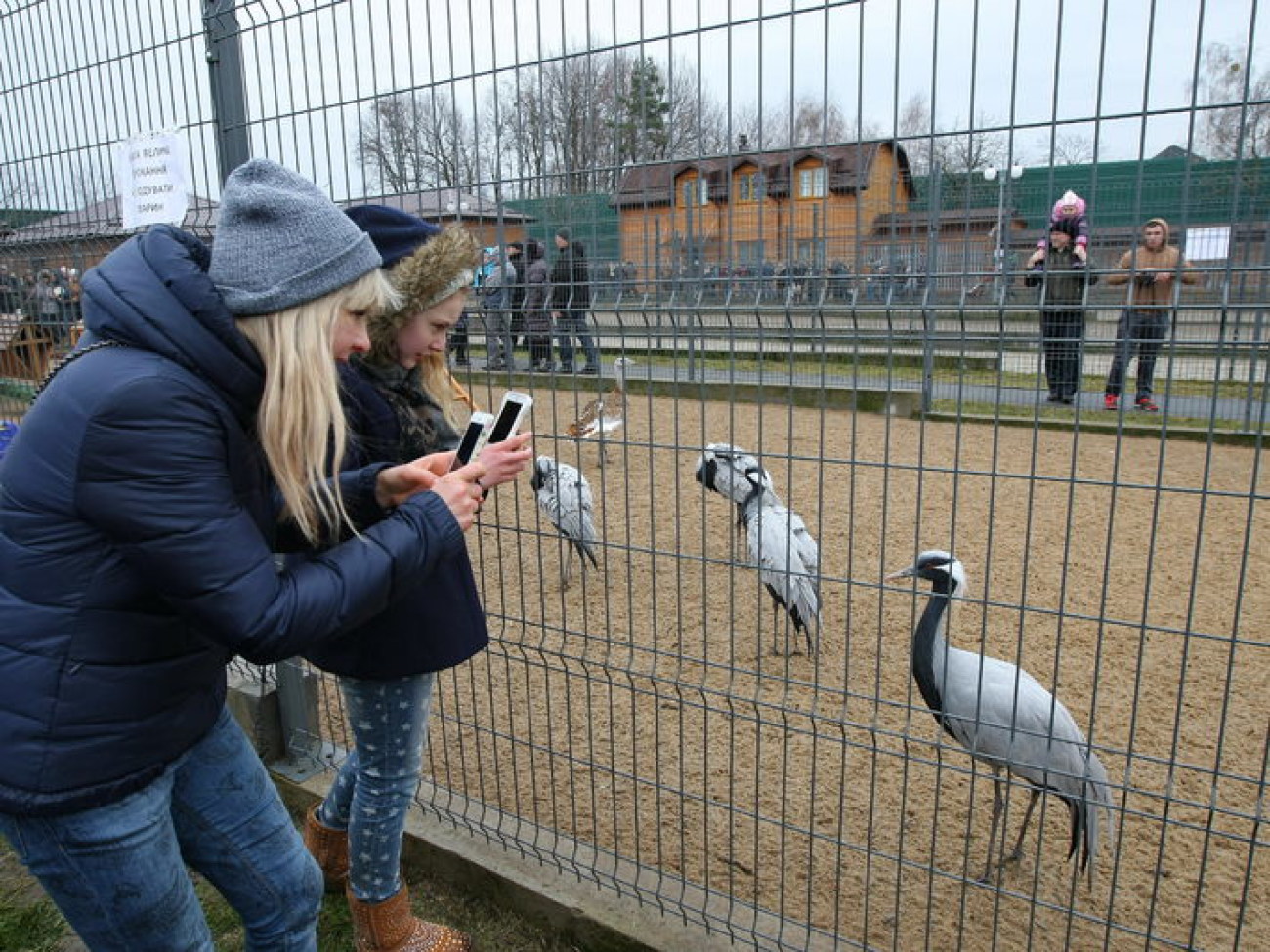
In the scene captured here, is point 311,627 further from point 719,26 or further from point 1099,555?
point 1099,555

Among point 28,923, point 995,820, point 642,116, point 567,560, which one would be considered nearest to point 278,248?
point 642,116

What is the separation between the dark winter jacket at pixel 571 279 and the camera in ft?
8.43

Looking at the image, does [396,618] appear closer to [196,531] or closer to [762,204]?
[196,531]

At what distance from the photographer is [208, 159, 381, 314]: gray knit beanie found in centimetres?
153

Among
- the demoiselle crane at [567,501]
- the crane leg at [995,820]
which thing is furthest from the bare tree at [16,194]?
the crane leg at [995,820]

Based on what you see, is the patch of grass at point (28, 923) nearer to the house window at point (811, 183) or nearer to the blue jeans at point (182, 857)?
the blue jeans at point (182, 857)

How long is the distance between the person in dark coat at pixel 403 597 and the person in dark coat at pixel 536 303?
1.12 ft

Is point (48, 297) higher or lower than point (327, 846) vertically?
higher

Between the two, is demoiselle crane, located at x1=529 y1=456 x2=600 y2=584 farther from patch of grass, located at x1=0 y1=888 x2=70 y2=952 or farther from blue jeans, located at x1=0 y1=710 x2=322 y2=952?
blue jeans, located at x1=0 y1=710 x2=322 y2=952

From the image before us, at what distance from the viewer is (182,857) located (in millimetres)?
1846

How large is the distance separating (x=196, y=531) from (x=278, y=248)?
0.50 m

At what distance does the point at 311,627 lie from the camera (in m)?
1.52

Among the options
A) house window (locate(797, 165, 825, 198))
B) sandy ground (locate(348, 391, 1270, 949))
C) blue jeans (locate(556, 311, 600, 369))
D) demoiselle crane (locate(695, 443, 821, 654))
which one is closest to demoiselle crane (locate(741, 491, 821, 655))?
demoiselle crane (locate(695, 443, 821, 654))

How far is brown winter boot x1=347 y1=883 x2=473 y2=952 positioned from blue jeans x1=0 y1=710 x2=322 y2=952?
0.49 metres
